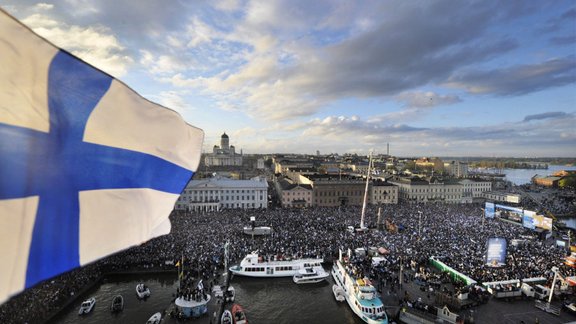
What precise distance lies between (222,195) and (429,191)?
50926mm

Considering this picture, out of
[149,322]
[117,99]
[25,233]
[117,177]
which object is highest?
[117,99]

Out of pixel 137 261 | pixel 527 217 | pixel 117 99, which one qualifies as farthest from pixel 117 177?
pixel 527 217

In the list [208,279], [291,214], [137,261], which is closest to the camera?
[208,279]

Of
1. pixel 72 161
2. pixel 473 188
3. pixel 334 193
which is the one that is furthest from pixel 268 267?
pixel 473 188

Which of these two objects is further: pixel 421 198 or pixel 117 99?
pixel 421 198

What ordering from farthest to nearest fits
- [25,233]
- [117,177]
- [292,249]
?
[292,249], [117,177], [25,233]

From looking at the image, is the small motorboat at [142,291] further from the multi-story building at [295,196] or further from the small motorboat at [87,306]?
the multi-story building at [295,196]

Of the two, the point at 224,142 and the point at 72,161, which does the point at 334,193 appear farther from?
the point at 224,142

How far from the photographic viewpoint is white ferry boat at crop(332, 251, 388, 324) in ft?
63.3

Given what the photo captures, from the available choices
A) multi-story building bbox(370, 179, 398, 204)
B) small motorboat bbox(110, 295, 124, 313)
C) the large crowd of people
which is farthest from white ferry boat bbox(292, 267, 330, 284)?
multi-story building bbox(370, 179, 398, 204)

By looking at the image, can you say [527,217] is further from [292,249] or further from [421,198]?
[292,249]

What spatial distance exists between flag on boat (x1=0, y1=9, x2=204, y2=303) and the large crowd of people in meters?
21.3

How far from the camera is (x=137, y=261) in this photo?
2753cm

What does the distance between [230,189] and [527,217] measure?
163ft
